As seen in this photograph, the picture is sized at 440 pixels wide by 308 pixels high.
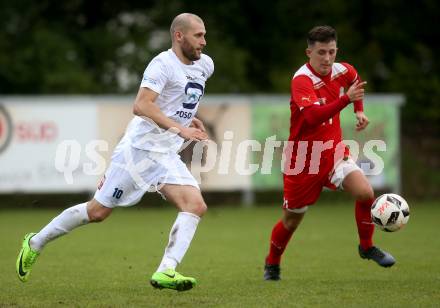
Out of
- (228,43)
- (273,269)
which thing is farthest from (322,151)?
(228,43)

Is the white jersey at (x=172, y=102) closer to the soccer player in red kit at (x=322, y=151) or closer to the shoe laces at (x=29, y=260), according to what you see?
the soccer player in red kit at (x=322, y=151)

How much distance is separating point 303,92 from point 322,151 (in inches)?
22.5

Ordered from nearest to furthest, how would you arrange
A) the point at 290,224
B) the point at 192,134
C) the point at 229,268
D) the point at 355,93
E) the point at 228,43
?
the point at 192,134
the point at 355,93
the point at 290,224
the point at 229,268
the point at 228,43

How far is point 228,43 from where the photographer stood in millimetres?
24875

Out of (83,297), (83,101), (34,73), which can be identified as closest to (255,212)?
(83,101)

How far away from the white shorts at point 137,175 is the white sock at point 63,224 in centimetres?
20

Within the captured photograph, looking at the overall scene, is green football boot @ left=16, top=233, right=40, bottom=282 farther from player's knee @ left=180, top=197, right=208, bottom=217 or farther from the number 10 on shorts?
player's knee @ left=180, top=197, right=208, bottom=217

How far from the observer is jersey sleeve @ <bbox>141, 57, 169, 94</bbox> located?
711 centimetres

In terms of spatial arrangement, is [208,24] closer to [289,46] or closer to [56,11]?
[289,46]

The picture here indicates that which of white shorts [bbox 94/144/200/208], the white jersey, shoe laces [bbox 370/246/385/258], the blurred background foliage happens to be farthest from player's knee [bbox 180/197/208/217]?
the blurred background foliage

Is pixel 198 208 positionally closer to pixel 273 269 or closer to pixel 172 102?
pixel 172 102

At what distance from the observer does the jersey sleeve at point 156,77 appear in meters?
7.11

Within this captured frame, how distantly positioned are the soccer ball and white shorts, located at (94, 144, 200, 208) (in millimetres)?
1652

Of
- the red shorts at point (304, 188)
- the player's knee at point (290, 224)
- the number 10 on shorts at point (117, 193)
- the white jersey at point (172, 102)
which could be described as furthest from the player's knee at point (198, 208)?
the player's knee at point (290, 224)
